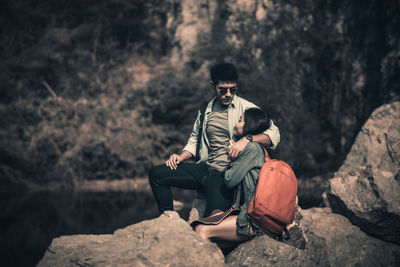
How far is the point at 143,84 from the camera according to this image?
1123 centimetres

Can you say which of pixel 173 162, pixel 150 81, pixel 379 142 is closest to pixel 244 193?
pixel 173 162

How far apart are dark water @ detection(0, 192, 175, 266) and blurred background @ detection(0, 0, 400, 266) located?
39 cm

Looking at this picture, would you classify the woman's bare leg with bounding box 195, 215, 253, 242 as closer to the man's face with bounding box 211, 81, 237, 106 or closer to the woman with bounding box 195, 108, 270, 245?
the woman with bounding box 195, 108, 270, 245

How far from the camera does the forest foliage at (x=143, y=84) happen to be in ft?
32.9

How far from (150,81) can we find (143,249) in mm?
8731

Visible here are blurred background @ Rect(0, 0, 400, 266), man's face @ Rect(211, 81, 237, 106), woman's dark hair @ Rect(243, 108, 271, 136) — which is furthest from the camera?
blurred background @ Rect(0, 0, 400, 266)

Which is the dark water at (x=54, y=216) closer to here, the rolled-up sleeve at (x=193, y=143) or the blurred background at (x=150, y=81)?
the blurred background at (x=150, y=81)

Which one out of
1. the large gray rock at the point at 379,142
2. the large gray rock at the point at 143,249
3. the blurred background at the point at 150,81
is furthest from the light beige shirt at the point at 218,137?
the blurred background at the point at 150,81

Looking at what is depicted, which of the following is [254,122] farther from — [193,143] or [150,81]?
[150,81]

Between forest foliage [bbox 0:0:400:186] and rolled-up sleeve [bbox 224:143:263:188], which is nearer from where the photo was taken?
rolled-up sleeve [bbox 224:143:263:188]

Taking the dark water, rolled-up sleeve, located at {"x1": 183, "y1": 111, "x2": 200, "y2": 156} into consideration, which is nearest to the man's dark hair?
rolled-up sleeve, located at {"x1": 183, "y1": 111, "x2": 200, "y2": 156}

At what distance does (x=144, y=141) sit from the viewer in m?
10.6

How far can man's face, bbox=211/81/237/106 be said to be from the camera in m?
3.46

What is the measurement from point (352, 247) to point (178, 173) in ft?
6.30
